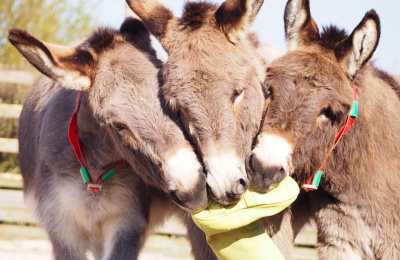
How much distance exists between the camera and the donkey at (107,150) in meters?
3.34

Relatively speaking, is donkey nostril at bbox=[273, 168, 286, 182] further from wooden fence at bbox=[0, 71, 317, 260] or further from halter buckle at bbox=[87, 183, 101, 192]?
wooden fence at bbox=[0, 71, 317, 260]

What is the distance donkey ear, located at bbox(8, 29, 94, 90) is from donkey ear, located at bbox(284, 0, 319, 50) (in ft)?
4.58

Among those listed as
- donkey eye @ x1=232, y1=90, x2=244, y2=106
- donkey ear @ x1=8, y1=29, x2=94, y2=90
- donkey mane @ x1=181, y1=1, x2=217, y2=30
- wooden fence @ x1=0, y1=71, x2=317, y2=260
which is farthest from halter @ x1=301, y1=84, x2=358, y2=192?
wooden fence @ x1=0, y1=71, x2=317, y2=260

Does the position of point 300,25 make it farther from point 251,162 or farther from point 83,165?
point 83,165

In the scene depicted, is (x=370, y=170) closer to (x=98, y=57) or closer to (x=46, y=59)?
(x=98, y=57)

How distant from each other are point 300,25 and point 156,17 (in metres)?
1.00

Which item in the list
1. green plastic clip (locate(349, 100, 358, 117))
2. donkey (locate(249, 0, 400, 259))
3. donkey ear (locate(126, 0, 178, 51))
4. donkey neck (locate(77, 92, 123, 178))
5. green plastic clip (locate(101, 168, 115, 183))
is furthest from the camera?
green plastic clip (locate(101, 168, 115, 183))

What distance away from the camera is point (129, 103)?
3.47m

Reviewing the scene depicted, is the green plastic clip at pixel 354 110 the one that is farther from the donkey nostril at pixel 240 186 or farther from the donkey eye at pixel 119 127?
the donkey eye at pixel 119 127

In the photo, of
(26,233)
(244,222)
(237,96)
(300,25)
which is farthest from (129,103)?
(26,233)

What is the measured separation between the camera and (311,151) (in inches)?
139

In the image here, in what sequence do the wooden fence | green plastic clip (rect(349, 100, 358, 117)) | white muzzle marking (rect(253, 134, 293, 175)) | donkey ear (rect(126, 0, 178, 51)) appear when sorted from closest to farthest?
white muzzle marking (rect(253, 134, 293, 175))
green plastic clip (rect(349, 100, 358, 117))
donkey ear (rect(126, 0, 178, 51))
the wooden fence

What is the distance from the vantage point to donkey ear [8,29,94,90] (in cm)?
334

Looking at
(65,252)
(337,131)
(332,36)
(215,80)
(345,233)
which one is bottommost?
(65,252)
